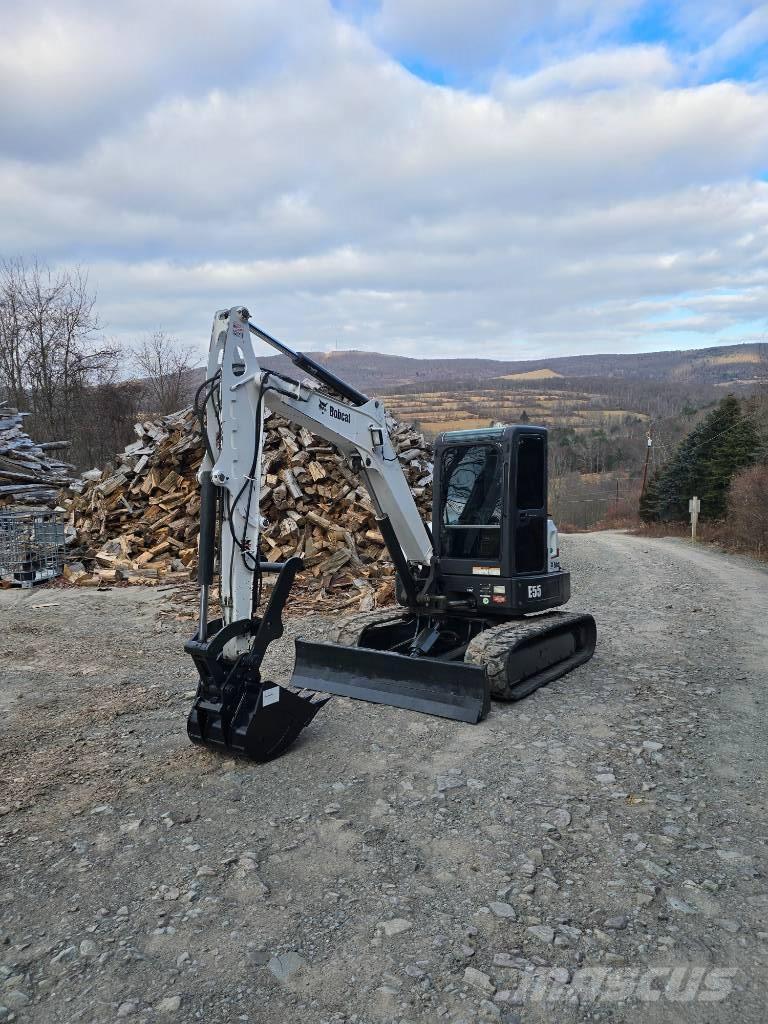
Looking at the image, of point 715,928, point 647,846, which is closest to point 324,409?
point 647,846

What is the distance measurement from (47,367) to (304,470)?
59.5 feet

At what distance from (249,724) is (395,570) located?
255 cm

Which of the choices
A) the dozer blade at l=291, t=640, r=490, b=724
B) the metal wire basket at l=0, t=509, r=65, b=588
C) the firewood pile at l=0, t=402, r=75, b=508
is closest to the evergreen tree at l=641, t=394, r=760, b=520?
the firewood pile at l=0, t=402, r=75, b=508

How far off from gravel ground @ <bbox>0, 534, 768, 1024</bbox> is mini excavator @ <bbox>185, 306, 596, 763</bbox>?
343mm

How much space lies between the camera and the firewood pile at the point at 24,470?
59.1 feet

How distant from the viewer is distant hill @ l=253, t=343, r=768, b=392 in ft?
231

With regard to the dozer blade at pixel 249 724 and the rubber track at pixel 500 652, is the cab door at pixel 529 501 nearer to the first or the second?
the rubber track at pixel 500 652

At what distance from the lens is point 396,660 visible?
6.67 metres

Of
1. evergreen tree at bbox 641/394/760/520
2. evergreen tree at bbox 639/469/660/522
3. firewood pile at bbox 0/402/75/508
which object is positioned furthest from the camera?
evergreen tree at bbox 639/469/660/522

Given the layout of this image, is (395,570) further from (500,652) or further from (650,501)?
(650,501)

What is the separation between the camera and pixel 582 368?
109 m

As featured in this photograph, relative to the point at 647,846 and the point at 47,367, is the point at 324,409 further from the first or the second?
the point at 47,367

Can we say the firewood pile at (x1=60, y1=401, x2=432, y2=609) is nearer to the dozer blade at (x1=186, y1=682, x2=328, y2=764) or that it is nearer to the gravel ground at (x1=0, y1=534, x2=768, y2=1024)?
the gravel ground at (x1=0, y1=534, x2=768, y2=1024)

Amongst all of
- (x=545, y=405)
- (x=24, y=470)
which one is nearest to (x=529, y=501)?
(x=24, y=470)
